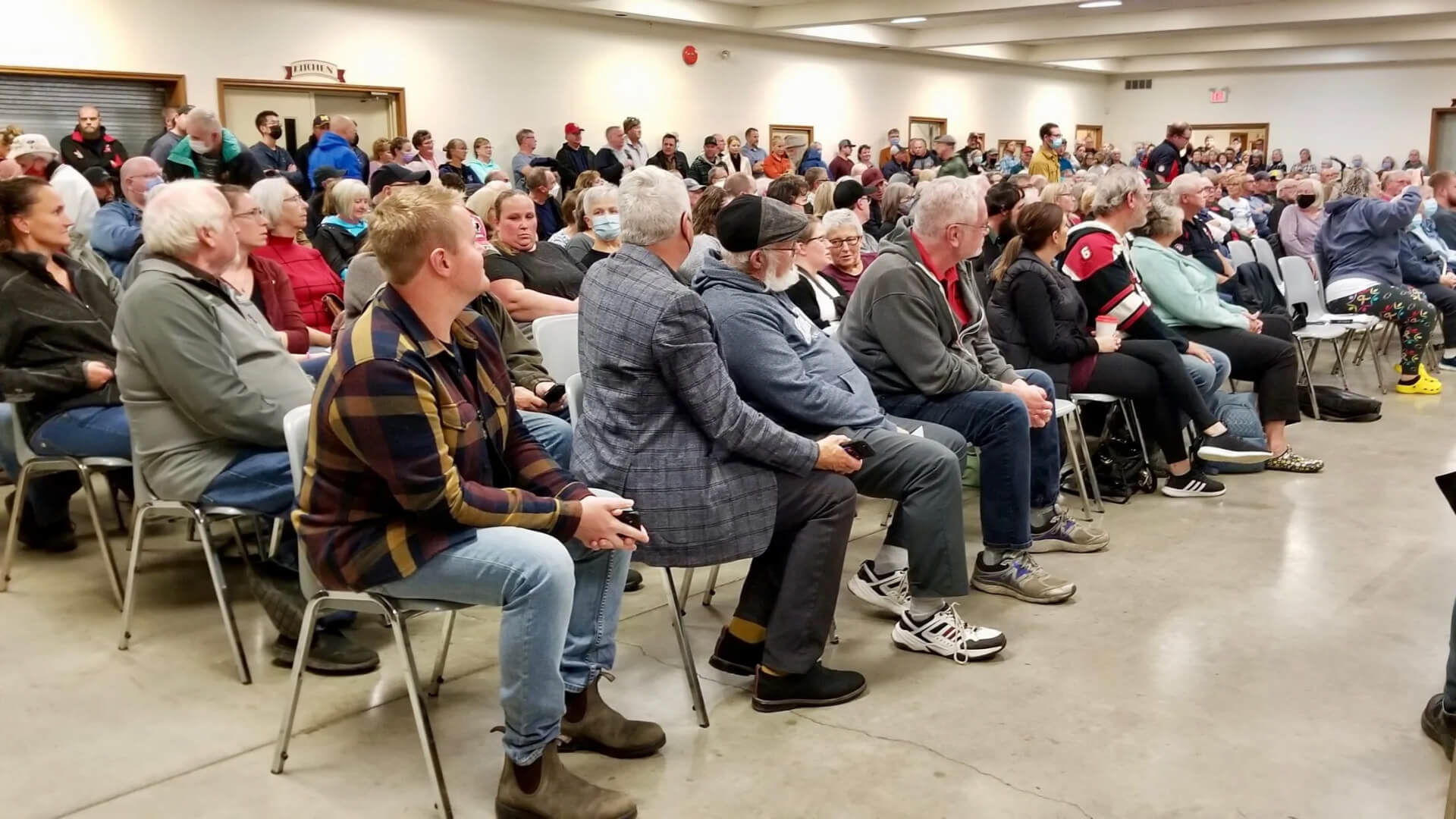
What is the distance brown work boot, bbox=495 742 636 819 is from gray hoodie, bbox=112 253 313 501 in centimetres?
116

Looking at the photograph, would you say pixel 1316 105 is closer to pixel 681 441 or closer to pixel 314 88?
pixel 314 88

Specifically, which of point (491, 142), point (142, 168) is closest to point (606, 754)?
point (142, 168)

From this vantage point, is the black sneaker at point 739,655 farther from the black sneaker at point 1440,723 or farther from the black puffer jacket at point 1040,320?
the black puffer jacket at point 1040,320

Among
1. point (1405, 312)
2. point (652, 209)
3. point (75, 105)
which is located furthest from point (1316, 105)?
point (652, 209)

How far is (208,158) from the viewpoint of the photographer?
720cm

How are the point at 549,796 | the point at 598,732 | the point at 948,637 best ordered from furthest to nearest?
the point at 948,637, the point at 598,732, the point at 549,796

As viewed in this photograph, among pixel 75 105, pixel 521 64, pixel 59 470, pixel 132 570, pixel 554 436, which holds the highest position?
pixel 521 64

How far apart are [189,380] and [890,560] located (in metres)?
1.83

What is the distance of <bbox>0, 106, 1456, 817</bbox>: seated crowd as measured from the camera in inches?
79.8

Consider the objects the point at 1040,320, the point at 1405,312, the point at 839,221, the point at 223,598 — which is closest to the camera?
the point at 223,598

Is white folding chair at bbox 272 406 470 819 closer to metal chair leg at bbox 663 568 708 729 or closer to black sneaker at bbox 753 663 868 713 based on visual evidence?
metal chair leg at bbox 663 568 708 729

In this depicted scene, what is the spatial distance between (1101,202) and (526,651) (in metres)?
3.27

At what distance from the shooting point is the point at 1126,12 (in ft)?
50.4

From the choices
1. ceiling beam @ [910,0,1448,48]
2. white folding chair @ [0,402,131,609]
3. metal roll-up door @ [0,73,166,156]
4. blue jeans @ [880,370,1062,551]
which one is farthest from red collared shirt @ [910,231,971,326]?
ceiling beam @ [910,0,1448,48]
